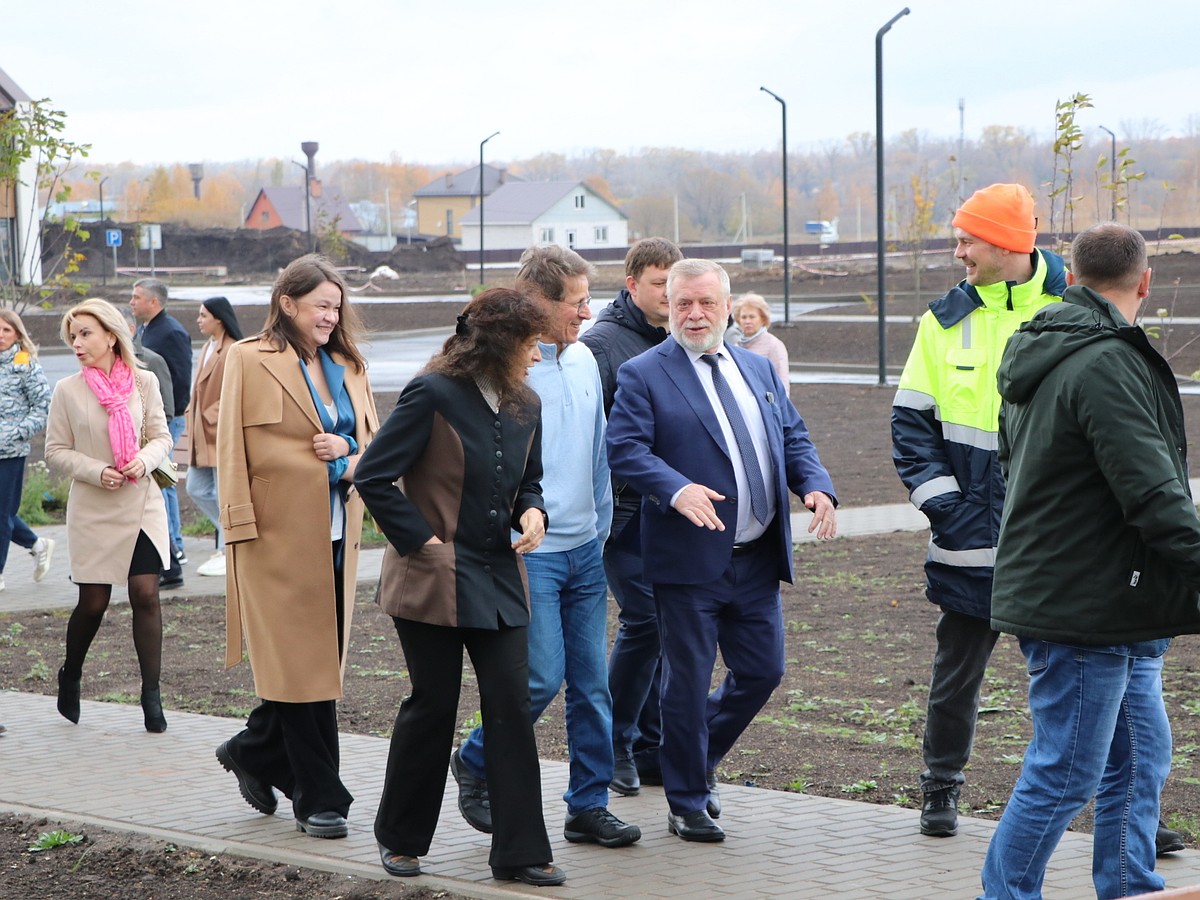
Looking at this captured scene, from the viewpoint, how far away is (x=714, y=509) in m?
5.05

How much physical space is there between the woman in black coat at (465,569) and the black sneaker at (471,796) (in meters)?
0.43

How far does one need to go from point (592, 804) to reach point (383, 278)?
73326mm

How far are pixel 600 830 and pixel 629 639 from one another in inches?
33.7

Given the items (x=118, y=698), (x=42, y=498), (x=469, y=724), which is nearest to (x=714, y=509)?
(x=469, y=724)

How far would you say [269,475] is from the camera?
17.6 feet

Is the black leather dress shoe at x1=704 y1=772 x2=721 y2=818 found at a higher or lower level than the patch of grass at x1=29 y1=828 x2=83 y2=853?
higher

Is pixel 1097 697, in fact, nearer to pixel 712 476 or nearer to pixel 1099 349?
pixel 1099 349

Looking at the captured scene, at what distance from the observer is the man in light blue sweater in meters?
5.13

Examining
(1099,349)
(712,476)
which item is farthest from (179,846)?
(1099,349)

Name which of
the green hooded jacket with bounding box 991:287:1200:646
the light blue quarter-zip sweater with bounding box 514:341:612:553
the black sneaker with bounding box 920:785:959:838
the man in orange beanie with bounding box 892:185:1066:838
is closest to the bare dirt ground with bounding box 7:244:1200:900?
the black sneaker with bounding box 920:785:959:838

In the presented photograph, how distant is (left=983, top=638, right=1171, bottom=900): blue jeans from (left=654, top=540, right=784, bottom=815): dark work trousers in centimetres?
123

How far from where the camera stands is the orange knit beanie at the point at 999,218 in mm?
5070

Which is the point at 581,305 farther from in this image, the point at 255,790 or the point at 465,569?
the point at 255,790

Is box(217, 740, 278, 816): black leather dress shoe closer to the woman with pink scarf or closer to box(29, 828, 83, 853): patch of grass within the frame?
box(29, 828, 83, 853): patch of grass
